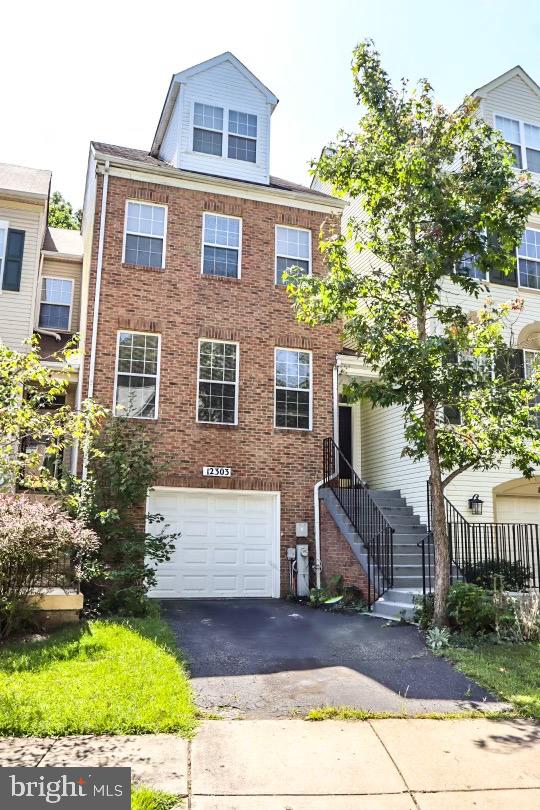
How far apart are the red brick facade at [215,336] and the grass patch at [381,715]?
7345 millimetres

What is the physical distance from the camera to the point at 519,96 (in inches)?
631

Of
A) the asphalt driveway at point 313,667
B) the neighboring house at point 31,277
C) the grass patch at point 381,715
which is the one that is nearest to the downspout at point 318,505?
the asphalt driveway at point 313,667

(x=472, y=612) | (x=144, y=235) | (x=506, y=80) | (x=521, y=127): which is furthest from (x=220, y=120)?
(x=472, y=612)

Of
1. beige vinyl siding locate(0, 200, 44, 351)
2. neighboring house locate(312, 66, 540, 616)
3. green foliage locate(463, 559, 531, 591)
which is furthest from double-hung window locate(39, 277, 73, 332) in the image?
green foliage locate(463, 559, 531, 591)

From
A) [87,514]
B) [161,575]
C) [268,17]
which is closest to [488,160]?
[268,17]

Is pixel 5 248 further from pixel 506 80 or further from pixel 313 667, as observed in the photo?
pixel 506 80

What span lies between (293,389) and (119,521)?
4.88 meters

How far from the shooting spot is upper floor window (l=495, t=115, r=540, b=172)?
15742 mm

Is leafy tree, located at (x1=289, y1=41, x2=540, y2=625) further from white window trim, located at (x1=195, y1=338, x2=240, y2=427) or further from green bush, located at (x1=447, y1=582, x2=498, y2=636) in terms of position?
white window trim, located at (x1=195, y1=338, x2=240, y2=427)

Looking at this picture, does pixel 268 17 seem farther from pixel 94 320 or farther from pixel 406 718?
pixel 406 718

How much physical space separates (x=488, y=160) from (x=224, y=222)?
6.68m

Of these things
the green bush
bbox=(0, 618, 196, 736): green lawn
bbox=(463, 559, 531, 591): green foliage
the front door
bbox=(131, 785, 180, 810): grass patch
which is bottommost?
bbox=(131, 785, 180, 810): grass patch

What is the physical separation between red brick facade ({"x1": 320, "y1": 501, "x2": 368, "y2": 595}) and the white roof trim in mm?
10545

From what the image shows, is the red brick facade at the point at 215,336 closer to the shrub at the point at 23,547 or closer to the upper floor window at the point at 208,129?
the upper floor window at the point at 208,129
